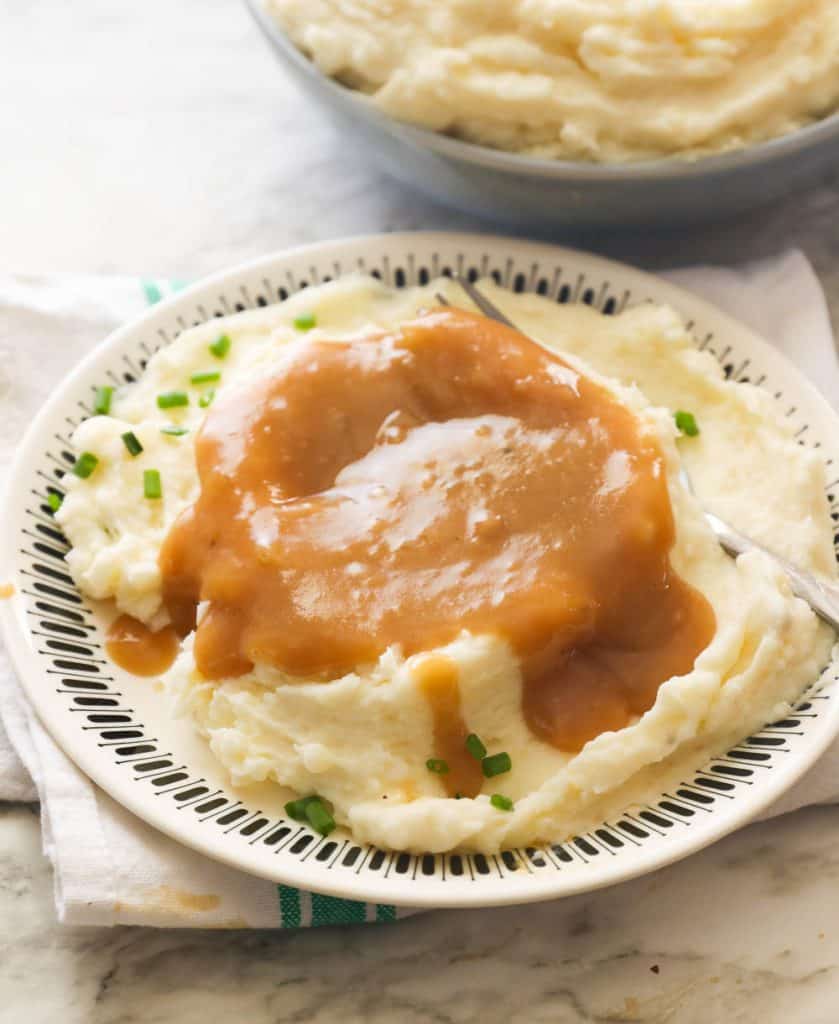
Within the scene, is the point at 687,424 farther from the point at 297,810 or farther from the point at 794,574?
the point at 297,810

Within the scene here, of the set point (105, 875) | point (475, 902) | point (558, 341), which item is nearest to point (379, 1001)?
point (475, 902)

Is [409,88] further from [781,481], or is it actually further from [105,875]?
[105,875]

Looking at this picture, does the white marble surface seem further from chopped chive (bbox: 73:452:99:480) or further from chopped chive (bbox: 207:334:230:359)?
chopped chive (bbox: 207:334:230:359)

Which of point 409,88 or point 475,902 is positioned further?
point 409,88

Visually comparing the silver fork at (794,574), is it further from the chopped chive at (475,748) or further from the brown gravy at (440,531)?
the chopped chive at (475,748)

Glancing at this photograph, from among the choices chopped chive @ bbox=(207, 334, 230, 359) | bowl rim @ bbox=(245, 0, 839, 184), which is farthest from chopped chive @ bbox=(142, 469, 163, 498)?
bowl rim @ bbox=(245, 0, 839, 184)

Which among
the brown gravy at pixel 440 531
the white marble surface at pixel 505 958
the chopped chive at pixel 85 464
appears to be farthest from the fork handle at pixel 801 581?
the chopped chive at pixel 85 464
